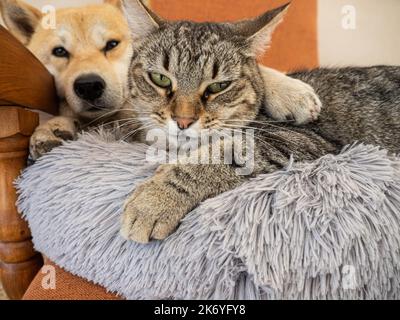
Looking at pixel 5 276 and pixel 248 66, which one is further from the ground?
pixel 248 66

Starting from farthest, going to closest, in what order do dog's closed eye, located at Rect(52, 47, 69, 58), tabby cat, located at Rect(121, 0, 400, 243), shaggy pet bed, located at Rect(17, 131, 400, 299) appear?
dog's closed eye, located at Rect(52, 47, 69, 58), tabby cat, located at Rect(121, 0, 400, 243), shaggy pet bed, located at Rect(17, 131, 400, 299)

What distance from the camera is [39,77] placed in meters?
0.78

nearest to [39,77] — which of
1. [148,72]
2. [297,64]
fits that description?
[148,72]

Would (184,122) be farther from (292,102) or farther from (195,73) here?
(292,102)

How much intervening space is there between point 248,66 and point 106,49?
456 mm

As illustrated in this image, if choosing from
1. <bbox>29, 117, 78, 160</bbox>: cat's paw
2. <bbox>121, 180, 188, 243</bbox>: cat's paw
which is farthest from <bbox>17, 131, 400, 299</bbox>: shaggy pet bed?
<bbox>29, 117, 78, 160</bbox>: cat's paw

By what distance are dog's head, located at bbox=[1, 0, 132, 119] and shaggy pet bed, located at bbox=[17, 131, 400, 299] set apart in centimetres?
36

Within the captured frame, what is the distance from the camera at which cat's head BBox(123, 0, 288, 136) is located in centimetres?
76

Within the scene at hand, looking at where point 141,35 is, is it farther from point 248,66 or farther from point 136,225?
point 136,225

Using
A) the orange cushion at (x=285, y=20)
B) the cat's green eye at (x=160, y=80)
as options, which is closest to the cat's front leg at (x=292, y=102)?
the cat's green eye at (x=160, y=80)

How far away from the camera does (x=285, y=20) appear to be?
1450 millimetres

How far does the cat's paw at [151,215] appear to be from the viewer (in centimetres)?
58

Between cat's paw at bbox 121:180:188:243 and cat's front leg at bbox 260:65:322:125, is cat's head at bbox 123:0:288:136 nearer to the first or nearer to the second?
cat's front leg at bbox 260:65:322:125

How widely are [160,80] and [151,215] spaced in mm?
343
